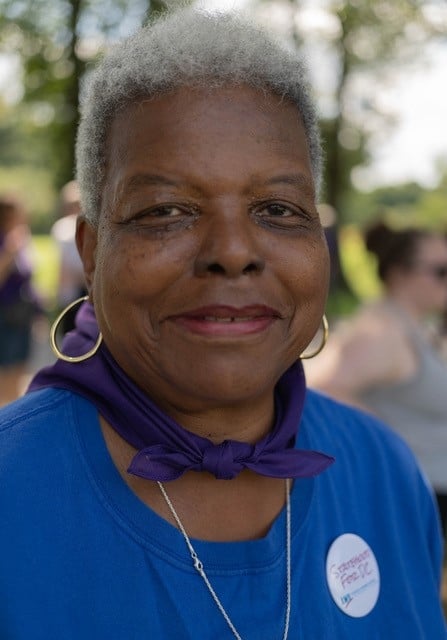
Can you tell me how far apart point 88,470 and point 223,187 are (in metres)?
A: 0.58

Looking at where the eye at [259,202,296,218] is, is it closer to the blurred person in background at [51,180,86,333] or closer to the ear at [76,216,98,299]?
the ear at [76,216,98,299]

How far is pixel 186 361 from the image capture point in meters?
1.44

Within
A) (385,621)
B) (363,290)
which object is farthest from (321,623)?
(363,290)

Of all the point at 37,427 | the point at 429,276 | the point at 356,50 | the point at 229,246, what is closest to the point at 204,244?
the point at 229,246

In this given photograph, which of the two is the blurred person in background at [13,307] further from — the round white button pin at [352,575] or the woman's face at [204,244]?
the woman's face at [204,244]

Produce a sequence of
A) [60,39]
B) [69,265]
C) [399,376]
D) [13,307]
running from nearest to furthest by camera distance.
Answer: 1. [399,376]
2. [13,307]
3. [69,265]
4. [60,39]

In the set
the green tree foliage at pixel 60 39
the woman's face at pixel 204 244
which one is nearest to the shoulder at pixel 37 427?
the woman's face at pixel 204 244

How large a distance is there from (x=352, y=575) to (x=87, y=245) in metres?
0.89

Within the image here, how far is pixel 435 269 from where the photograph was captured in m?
4.38

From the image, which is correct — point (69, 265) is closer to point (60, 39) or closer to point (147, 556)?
point (147, 556)

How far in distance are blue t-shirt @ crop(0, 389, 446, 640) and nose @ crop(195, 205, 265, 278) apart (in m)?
0.42

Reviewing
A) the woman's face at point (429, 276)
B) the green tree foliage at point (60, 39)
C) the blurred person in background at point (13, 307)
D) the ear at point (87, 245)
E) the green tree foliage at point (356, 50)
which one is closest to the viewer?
the ear at point (87, 245)

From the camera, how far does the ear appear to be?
1.64 meters

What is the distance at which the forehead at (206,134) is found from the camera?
1.41 meters
